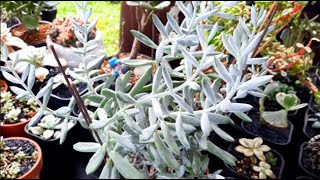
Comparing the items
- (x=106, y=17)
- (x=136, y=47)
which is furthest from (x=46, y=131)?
(x=106, y=17)

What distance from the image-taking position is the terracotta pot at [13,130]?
138 centimetres

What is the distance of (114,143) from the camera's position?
2.72ft

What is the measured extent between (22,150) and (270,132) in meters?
0.87

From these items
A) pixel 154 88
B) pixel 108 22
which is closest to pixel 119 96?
pixel 154 88

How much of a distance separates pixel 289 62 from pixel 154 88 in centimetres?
81

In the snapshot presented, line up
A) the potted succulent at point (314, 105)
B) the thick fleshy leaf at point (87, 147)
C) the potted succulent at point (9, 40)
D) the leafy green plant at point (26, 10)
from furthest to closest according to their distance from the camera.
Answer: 1. the leafy green plant at point (26, 10)
2. the potted succulent at point (9, 40)
3. the potted succulent at point (314, 105)
4. the thick fleshy leaf at point (87, 147)

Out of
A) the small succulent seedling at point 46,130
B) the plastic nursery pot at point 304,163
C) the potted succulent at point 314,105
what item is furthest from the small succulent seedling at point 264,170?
the small succulent seedling at point 46,130

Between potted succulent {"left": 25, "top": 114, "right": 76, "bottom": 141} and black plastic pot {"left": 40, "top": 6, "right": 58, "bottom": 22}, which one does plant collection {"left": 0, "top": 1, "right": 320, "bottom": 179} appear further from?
black plastic pot {"left": 40, "top": 6, "right": 58, "bottom": 22}

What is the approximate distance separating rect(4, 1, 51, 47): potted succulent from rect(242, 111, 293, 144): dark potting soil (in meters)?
1.02

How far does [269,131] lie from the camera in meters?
1.49

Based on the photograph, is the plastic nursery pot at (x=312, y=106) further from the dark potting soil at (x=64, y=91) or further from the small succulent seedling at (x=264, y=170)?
the dark potting soil at (x=64, y=91)

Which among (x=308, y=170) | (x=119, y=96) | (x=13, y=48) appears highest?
(x=119, y=96)

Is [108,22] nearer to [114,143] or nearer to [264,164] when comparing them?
[264,164]

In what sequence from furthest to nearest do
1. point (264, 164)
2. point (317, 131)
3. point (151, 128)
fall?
point (317, 131)
point (264, 164)
point (151, 128)
